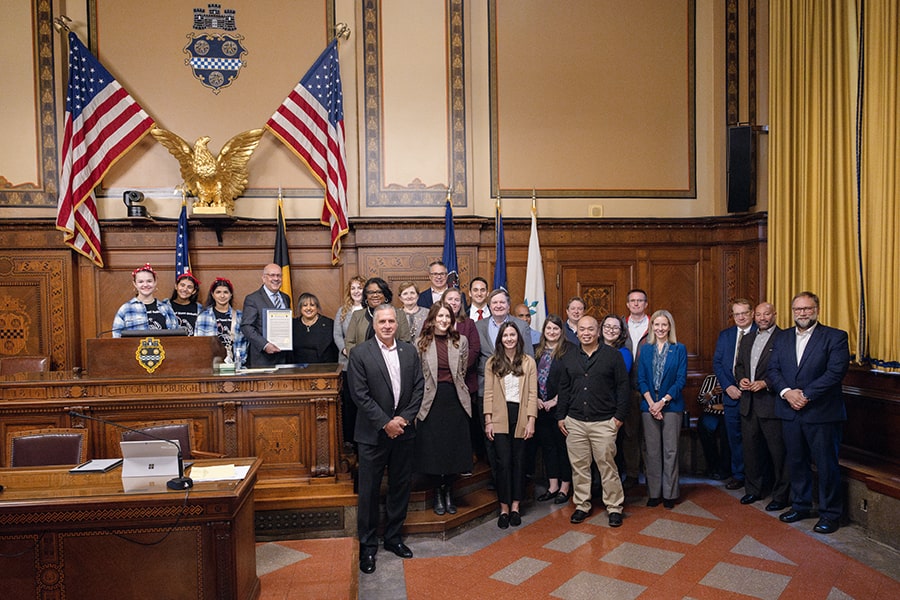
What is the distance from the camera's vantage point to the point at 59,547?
2580 millimetres

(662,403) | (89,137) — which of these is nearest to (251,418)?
(662,403)

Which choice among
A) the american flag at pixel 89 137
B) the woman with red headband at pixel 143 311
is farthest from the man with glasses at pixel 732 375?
the american flag at pixel 89 137

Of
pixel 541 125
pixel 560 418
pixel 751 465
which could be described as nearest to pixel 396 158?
pixel 541 125

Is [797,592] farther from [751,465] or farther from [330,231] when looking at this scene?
[330,231]

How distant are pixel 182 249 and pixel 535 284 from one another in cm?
362

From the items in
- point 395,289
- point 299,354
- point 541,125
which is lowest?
point 299,354

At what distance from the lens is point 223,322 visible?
16.9 ft

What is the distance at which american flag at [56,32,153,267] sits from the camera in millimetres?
5938

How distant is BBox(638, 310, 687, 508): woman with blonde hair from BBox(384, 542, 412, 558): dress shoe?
6.94 feet

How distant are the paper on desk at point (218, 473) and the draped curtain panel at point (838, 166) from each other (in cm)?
458

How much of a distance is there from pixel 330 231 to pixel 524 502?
337 centimetres

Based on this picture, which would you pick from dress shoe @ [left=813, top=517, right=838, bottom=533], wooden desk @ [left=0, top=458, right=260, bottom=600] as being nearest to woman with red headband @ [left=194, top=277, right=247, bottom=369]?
wooden desk @ [left=0, top=458, right=260, bottom=600]

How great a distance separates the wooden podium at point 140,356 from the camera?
4191 mm

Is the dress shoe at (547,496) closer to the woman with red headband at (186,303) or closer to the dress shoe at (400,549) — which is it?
the dress shoe at (400,549)
